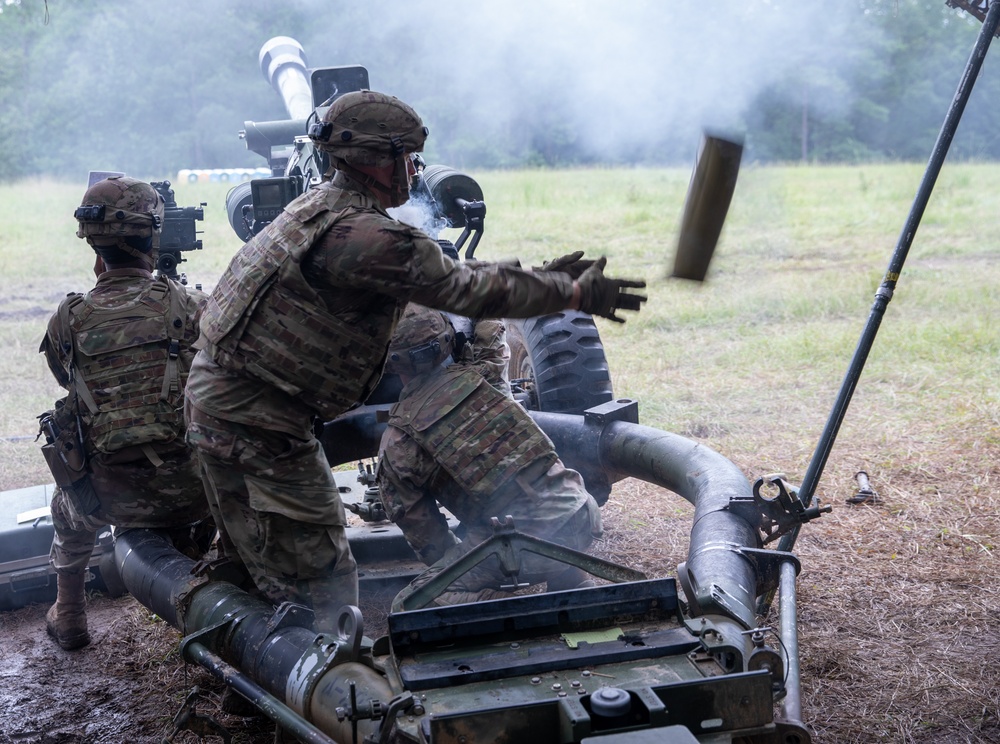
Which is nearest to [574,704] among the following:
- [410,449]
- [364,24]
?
[410,449]

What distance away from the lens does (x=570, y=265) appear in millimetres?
3270

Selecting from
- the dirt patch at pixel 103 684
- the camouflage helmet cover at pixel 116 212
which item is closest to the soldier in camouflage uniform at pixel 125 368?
the camouflage helmet cover at pixel 116 212

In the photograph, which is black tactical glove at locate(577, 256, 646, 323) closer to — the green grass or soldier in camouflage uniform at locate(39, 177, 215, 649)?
the green grass

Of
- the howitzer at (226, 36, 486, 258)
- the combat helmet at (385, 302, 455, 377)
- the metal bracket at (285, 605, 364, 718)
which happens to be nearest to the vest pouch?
the combat helmet at (385, 302, 455, 377)

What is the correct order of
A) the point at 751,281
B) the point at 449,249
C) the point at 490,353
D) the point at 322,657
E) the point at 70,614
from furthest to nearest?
the point at 751,281, the point at 449,249, the point at 490,353, the point at 70,614, the point at 322,657

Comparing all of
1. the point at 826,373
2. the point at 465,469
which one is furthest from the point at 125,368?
the point at 826,373

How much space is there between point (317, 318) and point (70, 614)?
1.89 metres

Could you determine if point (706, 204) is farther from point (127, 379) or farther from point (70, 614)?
point (70, 614)

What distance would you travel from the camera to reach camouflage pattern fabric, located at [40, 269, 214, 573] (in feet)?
13.0

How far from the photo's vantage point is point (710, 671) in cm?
245

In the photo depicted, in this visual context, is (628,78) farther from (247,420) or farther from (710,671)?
(710,671)

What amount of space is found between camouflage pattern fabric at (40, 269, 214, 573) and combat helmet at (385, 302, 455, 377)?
28.5 inches

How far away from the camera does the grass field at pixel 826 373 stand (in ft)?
12.9

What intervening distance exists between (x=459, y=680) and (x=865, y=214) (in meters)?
13.6
